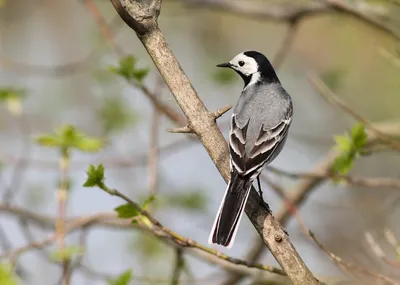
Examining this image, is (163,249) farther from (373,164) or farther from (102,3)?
(102,3)

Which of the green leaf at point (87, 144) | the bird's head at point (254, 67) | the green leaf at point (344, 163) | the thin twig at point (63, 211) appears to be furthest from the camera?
the bird's head at point (254, 67)

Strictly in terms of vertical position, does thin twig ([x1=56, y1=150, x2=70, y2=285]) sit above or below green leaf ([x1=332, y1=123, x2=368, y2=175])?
below

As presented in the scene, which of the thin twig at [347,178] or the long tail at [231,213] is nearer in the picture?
the long tail at [231,213]

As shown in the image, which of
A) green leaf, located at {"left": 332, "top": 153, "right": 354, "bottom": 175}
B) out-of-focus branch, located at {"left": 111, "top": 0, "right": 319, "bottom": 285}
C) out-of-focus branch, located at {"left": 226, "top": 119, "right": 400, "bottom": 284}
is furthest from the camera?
out-of-focus branch, located at {"left": 226, "top": 119, "right": 400, "bottom": 284}

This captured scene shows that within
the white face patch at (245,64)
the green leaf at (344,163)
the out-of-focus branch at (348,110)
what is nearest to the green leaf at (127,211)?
the green leaf at (344,163)

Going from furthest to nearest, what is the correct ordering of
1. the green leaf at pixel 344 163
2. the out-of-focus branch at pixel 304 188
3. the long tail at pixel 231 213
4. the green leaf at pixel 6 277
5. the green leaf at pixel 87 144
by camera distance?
the out-of-focus branch at pixel 304 188 → the green leaf at pixel 344 163 → the green leaf at pixel 87 144 → the long tail at pixel 231 213 → the green leaf at pixel 6 277

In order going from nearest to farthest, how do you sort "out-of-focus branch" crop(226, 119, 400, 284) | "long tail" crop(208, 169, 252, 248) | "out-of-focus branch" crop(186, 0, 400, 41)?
"long tail" crop(208, 169, 252, 248), "out-of-focus branch" crop(226, 119, 400, 284), "out-of-focus branch" crop(186, 0, 400, 41)

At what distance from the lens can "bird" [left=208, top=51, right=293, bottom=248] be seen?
385 cm

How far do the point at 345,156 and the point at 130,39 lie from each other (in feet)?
26.9

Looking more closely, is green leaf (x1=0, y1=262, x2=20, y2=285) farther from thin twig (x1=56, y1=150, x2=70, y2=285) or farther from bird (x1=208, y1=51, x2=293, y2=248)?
bird (x1=208, y1=51, x2=293, y2=248)

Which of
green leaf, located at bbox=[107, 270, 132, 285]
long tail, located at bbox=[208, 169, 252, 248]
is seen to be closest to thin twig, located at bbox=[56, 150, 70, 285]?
green leaf, located at bbox=[107, 270, 132, 285]

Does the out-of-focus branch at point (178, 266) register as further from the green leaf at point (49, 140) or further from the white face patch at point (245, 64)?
the white face patch at point (245, 64)

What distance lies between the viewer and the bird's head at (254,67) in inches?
213

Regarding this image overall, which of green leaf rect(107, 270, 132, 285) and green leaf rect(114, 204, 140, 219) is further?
green leaf rect(107, 270, 132, 285)
